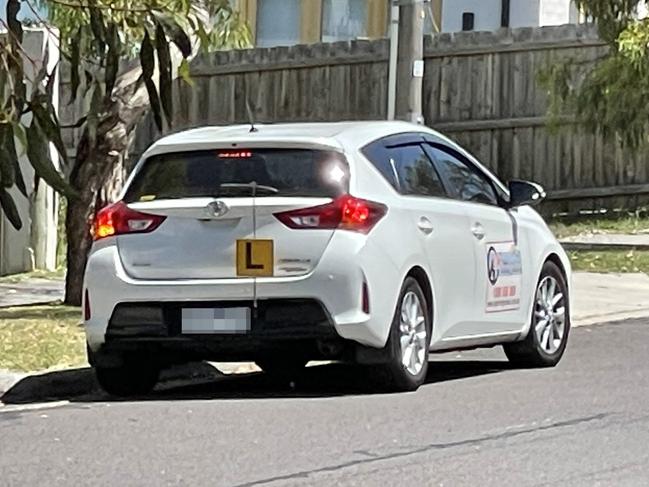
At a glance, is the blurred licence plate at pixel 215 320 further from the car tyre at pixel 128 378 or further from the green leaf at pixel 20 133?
the green leaf at pixel 20 133

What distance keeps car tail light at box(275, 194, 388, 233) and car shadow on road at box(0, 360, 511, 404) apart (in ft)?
3.06

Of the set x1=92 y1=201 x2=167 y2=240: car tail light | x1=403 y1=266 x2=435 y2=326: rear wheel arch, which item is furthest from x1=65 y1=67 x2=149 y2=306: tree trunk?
x1=403 y1=266 x2=435 y2=326: rear wheel arch

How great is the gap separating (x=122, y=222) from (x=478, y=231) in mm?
2387

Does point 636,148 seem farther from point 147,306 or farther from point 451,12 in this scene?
point 147,306

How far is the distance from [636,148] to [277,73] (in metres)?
6.43

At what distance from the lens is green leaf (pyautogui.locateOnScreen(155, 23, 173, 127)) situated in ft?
30.0

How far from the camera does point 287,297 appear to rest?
9.85m

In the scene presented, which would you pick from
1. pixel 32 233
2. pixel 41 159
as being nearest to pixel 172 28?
pixel 41 159

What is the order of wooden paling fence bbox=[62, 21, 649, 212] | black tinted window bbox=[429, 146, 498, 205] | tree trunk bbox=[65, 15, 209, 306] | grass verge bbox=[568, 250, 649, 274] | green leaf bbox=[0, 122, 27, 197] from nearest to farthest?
1. green leaf bbox=[0, 122, 27, 197]
2. black tinted window bbox=[429, 146, 498, 205]
3. tree trunk bbox=[65, 15, 209, 306]
4. grass verge bbox=[568, 250, 649, 274]
5. wooden paling fence bbox=[62, 21, 649, 212]

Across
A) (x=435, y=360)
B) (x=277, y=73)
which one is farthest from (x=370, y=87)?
(x=435, y=360)

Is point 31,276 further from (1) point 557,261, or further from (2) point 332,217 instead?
(2) point 332,217

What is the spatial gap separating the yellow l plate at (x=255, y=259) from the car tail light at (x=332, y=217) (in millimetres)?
188

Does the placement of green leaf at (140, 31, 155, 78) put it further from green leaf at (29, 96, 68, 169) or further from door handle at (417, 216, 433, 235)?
door handle at (417, 216, 433, 235)

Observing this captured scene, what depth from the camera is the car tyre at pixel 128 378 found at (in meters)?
10.5
